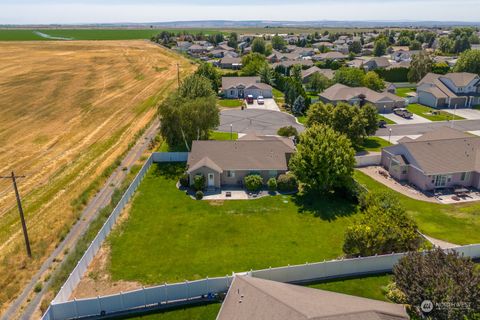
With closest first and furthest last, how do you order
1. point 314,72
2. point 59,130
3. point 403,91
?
point 59,130 → point 403,91 → point 314,72

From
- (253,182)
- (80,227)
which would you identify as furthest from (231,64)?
(80,227)

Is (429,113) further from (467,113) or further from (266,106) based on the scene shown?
(266,106)

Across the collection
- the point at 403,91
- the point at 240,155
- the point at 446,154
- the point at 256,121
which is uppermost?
the point at 446,154

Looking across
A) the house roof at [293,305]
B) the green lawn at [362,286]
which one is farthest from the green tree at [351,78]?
the house roof at [293,305]

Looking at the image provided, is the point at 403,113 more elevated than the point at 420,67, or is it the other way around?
the point at 420,67

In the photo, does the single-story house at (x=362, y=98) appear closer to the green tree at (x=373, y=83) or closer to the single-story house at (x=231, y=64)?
the green tree at (x=373, y=83)

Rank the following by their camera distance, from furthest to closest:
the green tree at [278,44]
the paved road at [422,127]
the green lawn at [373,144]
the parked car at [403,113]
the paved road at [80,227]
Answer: the green tree at [278,44], the parked car at [403,113], the paved road at [422,127], the green lawn at [373,144], the paved road at [80,227]

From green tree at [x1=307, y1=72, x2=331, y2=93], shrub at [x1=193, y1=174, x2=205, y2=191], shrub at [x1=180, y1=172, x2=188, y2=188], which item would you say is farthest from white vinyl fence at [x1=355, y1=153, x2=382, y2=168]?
green tree at [x1=307, y1=72, x2=331, y2=93]
